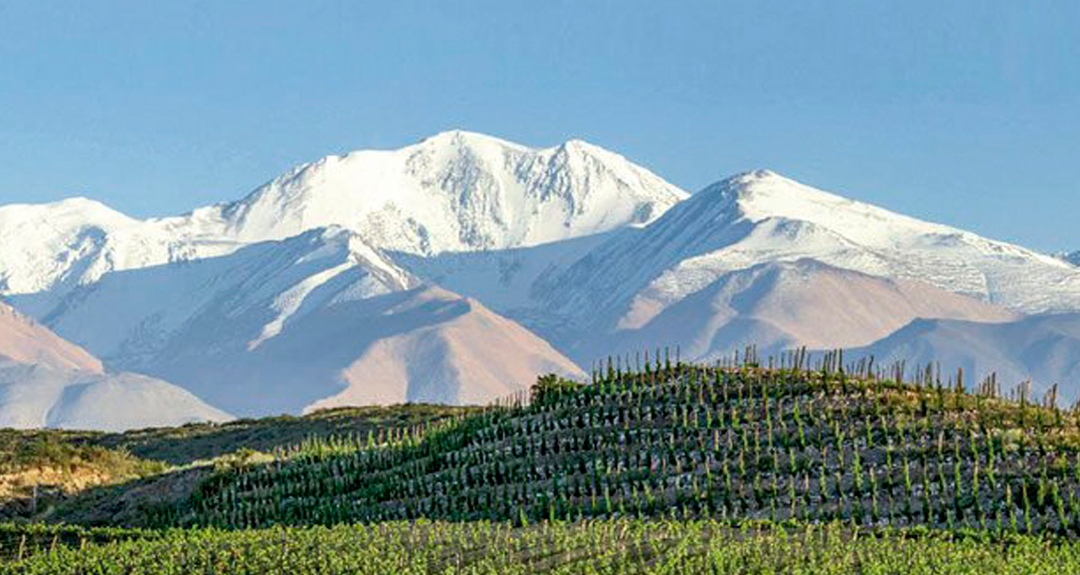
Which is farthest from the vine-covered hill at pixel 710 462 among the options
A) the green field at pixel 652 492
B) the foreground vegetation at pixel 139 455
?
the foreground vegetation at pixel 139 455

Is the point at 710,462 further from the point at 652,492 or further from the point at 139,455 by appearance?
the point at 139,455

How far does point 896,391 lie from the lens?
64.3 meters

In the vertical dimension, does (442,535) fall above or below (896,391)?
below

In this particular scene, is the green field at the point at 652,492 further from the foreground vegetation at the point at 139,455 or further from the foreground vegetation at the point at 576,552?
the foreground vegetation at the point at 139,455

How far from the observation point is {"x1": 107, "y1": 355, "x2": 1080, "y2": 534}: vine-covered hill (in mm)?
52375

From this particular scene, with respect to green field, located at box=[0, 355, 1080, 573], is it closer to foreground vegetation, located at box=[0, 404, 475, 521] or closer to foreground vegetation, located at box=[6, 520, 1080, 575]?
foreground vegetation, located at box=[6, 520, 1080, 575]

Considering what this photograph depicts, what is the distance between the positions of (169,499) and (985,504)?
3505 cm

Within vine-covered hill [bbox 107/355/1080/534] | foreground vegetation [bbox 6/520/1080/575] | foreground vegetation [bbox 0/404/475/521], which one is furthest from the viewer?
foreground vegetation [bbox 0/404/475/521]

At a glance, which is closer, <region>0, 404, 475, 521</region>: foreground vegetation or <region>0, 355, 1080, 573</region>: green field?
<region>0, 355, 1080, 573</region>: green field

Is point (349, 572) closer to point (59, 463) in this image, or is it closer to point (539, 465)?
point (539, 465)

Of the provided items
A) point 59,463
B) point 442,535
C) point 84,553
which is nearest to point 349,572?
point 442,535

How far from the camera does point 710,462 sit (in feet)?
194

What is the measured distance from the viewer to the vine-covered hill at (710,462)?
52375 millimetres

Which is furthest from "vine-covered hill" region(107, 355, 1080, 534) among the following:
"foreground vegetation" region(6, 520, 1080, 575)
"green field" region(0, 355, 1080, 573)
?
"foreground vegetation" region(6, 520, 1080, 575)
